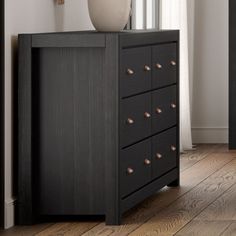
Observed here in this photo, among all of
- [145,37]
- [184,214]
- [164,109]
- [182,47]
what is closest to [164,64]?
[164,109]

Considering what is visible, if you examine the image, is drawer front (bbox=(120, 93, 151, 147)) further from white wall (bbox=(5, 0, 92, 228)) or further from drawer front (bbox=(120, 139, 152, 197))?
white wall (bbox=(5, 0, 92, 228))

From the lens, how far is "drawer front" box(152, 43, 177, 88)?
15.0ft

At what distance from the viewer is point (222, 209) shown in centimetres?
437

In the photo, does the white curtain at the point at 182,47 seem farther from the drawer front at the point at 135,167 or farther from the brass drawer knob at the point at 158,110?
the drawer front at the point at 135,167

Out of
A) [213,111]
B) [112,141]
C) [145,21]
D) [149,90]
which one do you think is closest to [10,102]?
[112,141]

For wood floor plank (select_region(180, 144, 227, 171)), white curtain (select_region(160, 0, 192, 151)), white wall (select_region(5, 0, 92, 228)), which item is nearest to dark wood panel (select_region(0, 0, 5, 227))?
white wall (select_region(5, 0, 92, 228))

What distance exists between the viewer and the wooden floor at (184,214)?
3.88m

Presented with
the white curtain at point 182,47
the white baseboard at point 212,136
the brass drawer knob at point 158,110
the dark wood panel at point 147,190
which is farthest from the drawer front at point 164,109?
the white baseboard at point 212,136

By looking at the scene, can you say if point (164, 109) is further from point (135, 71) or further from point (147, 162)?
point (135, 71)

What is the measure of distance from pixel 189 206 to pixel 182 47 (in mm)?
2302

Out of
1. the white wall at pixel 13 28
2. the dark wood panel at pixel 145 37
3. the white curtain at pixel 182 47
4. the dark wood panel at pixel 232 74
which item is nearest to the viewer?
the white wall at pixel 13 28

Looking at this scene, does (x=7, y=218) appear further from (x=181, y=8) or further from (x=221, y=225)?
(x=181, y=8)

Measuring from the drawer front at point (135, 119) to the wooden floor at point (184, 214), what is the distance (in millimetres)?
390

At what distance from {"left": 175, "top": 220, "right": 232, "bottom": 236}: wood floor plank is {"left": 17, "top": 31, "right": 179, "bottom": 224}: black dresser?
34cm
